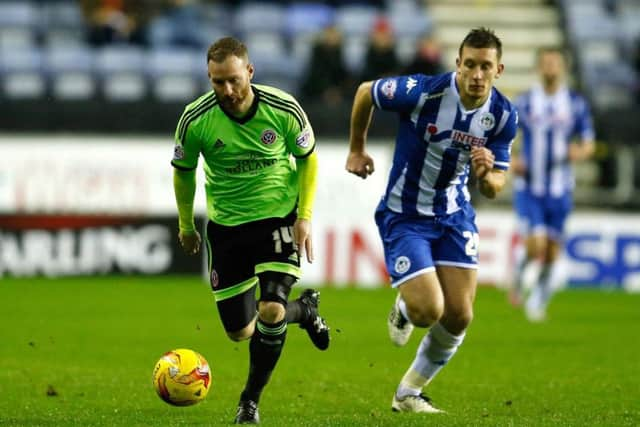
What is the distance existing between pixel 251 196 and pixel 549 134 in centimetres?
733

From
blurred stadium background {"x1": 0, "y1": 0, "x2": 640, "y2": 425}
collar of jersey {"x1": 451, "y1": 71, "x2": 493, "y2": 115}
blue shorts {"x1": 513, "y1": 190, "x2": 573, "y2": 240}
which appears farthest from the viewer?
blurred stadium background {"x1": 0, "y1": 0, "x2": 640, "y2": 425}

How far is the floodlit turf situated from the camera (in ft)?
24.7

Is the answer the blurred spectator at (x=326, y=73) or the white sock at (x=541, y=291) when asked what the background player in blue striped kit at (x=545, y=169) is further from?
the blurred spectator at (x=326, y=73)

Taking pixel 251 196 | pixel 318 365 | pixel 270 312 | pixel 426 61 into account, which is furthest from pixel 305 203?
pixel 426 61

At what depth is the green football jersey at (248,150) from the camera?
729 centimetres

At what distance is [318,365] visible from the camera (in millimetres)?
10234

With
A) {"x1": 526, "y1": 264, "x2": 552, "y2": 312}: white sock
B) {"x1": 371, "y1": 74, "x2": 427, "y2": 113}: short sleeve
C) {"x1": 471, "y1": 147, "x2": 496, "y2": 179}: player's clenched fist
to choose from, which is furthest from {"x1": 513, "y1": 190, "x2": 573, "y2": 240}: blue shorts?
{"x1": 471, "y1": 147, "x2": 496, "y2": 179}: player's clenched fist

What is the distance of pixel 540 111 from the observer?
14.2m

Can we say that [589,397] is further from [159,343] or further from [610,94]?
[610,94]

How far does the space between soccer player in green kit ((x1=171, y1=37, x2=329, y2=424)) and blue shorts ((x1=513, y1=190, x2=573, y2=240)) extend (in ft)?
22.7

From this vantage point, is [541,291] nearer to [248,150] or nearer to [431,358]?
[431,358]

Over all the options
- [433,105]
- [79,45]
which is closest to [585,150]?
[433,105]

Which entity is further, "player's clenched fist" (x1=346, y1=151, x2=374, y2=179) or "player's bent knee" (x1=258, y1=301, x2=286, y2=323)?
"player's clenched fist" (x1=346, y1=151, x2=374, y2=179)

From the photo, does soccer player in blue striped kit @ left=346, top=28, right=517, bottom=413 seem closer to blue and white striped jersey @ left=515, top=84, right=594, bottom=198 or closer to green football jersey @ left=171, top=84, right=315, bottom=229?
green football jersey @ left=171, top=84, right=315, bottom=229
